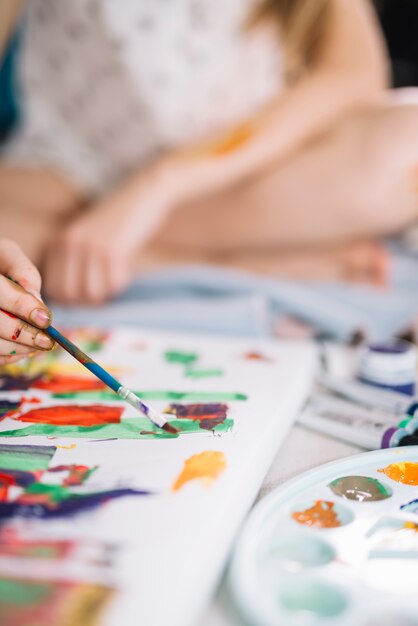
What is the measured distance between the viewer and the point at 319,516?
13.1 inches

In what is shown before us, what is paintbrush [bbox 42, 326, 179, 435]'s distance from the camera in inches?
14.8

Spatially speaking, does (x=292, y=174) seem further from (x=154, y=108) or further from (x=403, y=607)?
(x=403, y=607)

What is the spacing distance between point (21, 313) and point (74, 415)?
97mm

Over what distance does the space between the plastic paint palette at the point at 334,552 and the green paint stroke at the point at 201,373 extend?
0.15 meters

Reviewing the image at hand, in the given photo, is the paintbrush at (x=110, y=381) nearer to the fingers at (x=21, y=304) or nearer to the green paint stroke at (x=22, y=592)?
the fingers at (x=21, y=304)

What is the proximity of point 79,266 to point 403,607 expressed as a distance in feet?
1.71

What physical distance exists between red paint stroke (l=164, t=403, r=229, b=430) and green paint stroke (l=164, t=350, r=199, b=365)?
0.10 m

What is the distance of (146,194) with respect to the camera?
721 millimetres

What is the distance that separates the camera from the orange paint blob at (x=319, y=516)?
32 cm

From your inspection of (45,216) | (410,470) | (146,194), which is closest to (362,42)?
(146,194)

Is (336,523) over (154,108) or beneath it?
beneath

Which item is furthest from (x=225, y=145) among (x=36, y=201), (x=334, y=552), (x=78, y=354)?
(x=334, y=552)

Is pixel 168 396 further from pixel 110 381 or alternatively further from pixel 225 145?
pixel 225 145

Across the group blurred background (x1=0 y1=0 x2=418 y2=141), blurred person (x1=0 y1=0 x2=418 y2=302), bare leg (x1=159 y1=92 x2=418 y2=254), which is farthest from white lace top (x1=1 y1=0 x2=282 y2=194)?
blurred background (x1=0 y1=0 x2=418 y2=141)
